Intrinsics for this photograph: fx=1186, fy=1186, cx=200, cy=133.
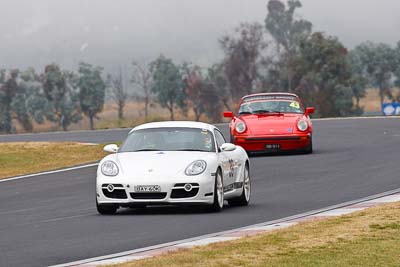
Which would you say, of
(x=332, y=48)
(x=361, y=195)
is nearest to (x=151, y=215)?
(x=361, y=195)

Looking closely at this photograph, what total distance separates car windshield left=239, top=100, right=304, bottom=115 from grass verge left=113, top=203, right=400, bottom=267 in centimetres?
1603

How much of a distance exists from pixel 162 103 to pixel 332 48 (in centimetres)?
2396

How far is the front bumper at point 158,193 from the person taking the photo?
50.1 ft

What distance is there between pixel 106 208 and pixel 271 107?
46.0 ft

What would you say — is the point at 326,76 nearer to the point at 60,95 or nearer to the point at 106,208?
the point at 60,95

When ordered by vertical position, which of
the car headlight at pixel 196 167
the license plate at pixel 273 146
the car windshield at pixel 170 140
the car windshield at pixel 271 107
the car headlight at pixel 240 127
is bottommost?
the license plate at pixel 273 146

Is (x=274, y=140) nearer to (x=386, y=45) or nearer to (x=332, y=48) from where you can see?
(x=332, y=48)

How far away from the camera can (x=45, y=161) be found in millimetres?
32500

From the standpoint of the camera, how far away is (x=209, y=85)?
119875mm

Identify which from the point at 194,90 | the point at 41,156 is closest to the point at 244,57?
the point at 194,90

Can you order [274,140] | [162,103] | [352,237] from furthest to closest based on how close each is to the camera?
1. [162,103]
2. [274,140]
3. [352,237]

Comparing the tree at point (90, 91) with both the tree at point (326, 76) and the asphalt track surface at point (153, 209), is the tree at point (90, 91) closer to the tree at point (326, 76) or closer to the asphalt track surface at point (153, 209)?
the tree at point (326, 76)

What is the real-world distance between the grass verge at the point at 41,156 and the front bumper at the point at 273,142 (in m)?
4.57

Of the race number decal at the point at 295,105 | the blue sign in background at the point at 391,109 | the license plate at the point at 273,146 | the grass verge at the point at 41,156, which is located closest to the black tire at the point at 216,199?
the grass verge at the point at 41,156
